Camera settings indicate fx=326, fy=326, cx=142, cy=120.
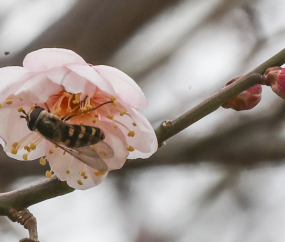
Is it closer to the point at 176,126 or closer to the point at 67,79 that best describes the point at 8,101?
the point at 67,79

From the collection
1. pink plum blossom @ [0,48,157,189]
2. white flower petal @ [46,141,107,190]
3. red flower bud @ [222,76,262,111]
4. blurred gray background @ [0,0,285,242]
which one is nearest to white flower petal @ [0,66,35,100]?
pink plum blossom @ [0,48,157,189]

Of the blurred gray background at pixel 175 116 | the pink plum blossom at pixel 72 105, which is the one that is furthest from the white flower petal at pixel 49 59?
the blurred gray background at pixel 175 116

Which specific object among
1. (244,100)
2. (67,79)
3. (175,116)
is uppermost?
(67,79)

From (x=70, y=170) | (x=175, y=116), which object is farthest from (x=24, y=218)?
(x=175, y=116)

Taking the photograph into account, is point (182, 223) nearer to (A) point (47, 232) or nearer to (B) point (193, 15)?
(A) point (47, 232)

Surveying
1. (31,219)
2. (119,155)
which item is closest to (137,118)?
(119,155)

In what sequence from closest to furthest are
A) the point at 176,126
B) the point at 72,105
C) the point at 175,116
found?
the point at 176,126
the point at 72,105
the point at 175,116
